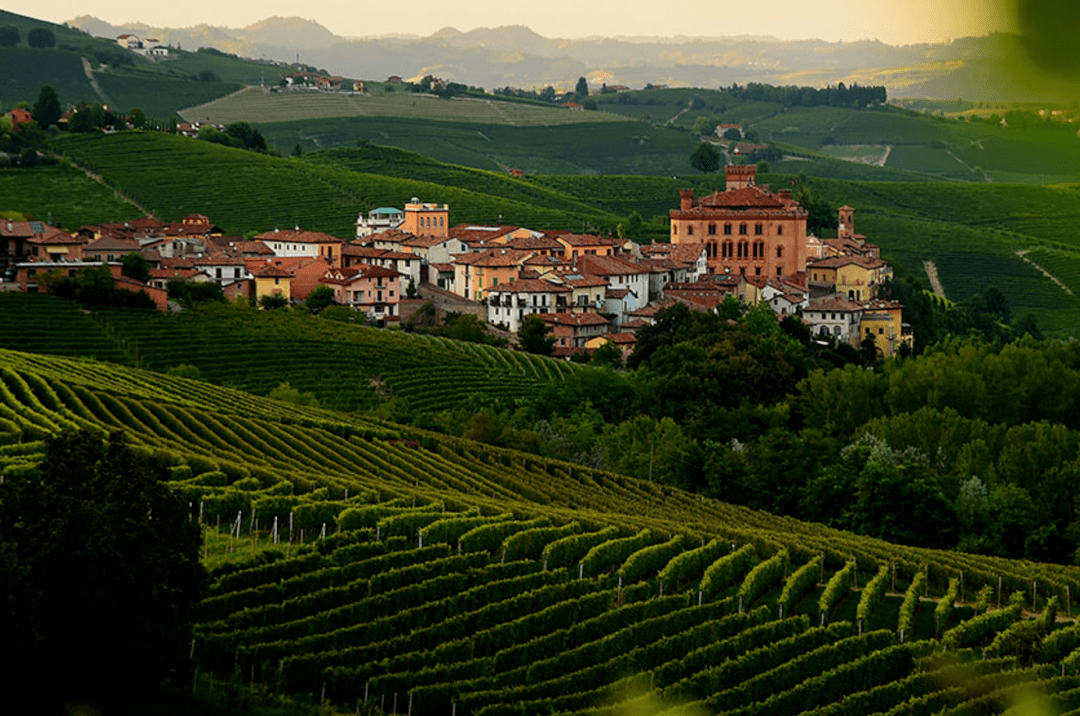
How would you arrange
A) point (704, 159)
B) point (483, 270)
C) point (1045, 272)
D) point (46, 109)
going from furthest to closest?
point (704, 159), point (46, 109), point (1045, 272), point (483, 270)

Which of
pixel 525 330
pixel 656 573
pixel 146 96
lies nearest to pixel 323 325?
pixel 525 330

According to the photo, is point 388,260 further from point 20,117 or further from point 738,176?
point 20,117

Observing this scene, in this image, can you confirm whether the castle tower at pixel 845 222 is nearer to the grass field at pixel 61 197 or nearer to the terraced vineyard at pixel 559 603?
the grass field at pixel 61 197

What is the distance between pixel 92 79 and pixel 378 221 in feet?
257

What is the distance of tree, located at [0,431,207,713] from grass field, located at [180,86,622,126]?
13331 cm

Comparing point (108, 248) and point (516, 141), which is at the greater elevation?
point (108, 248)

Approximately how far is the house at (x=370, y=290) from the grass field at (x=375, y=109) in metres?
81.6

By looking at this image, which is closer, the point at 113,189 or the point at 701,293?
the point at 701,293

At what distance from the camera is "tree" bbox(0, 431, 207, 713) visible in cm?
1509

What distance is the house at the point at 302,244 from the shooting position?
76.4 metres

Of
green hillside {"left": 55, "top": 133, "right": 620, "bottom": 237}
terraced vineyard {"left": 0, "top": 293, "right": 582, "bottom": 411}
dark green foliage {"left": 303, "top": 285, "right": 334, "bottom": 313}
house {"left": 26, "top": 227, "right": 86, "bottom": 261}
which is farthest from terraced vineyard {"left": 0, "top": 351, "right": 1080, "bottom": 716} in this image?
green hillside {"left": 55, "top": 133, "right": 620, "bottom": 237}

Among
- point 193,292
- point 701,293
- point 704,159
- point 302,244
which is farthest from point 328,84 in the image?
point 193,292

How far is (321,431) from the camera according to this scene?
38.5 m

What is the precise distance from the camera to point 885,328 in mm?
70438
